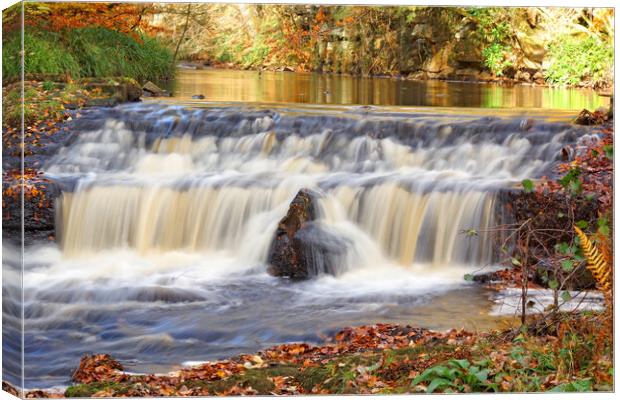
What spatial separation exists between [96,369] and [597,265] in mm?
3710

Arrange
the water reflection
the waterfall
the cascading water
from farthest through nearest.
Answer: the water reflection, the waterfall, the cascading water

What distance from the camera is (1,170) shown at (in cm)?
761

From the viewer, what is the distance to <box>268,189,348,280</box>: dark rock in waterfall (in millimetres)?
8133

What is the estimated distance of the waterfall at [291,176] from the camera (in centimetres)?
805

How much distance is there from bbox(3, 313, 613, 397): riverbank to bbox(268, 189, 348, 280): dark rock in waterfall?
57cm

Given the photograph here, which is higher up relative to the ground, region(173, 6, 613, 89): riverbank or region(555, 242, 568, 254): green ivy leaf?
region(173, 6, 613, 89): riverbank

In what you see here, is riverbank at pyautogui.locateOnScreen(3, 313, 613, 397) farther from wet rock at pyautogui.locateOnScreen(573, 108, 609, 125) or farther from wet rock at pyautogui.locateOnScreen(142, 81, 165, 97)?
wet rock at pyautogui.locateOnScreen(142, 81, 165, 97)

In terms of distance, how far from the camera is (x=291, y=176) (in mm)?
8164

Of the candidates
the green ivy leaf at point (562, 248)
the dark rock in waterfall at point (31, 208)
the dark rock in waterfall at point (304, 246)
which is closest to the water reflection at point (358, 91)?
the dark rock in waterfall at point (304, 246)

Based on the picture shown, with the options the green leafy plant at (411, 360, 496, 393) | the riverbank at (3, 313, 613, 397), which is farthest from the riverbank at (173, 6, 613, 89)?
the green leafy plant at (411, 360, 496, 393)

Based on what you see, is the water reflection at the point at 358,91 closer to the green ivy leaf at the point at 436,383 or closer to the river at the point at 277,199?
the river at the point at 277,199

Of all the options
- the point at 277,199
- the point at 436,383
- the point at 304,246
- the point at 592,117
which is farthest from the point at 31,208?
the point at 592,117

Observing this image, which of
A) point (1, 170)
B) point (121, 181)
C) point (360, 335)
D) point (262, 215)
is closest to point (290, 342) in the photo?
point (360, 335)

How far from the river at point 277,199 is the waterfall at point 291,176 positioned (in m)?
0.01
